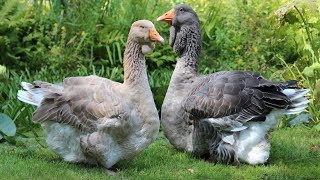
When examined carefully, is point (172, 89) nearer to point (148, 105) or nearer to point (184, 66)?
point (184, 66)

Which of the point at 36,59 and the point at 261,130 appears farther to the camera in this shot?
the point at 36,59

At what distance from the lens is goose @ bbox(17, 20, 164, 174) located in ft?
19.8

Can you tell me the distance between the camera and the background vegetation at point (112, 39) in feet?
33.3

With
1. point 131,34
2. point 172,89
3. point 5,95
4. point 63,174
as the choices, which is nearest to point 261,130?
point 172,89

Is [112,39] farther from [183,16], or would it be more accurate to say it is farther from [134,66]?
[134,66]

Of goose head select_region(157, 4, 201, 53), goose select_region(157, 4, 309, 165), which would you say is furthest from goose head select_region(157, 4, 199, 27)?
goose select_region(157, 4, 309, 165)

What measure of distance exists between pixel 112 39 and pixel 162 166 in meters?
4.51

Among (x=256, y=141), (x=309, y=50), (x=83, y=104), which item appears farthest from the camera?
(x=309, y=50)

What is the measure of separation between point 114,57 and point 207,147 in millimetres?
4124

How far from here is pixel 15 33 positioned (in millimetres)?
10414

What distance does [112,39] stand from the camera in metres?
10.7

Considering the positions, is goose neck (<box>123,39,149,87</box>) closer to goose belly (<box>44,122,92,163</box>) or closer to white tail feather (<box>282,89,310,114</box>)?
goose belly (<box>44,122,92,163</box>)

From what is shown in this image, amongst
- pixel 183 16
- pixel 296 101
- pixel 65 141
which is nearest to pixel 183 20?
pixel 183 16

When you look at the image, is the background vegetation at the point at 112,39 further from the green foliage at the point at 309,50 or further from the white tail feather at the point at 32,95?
the white tail feather at the point at 32,95
